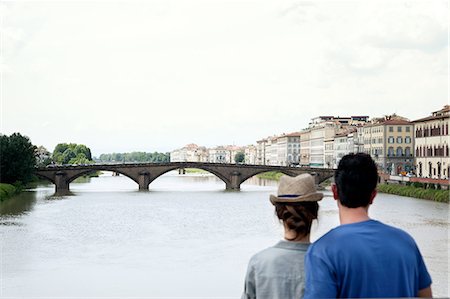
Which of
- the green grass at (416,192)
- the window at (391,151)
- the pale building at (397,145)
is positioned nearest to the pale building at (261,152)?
the pale building at (397,145)

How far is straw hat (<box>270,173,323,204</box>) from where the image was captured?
213 centimetres

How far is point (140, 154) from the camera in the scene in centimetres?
14738

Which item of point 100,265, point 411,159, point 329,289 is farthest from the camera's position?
point 411,159

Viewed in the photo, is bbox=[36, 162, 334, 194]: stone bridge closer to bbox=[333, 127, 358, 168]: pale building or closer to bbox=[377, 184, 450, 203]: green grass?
bbox=[377, 184, 450, 203]: green grass

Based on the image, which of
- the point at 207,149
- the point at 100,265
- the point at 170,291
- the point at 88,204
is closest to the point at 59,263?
the point at 100,265

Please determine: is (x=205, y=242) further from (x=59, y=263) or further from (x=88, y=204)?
(x=88, y=204)

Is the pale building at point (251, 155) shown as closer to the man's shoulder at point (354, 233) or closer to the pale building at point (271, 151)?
the pale building at point (271, 151)

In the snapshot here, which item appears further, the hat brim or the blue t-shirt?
the hat brim

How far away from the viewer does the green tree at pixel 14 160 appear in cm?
3281

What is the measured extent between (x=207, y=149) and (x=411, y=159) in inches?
3808

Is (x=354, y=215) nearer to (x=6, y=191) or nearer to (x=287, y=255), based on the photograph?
(x=287, y=255)

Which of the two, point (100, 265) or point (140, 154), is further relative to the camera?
point (140, 154)

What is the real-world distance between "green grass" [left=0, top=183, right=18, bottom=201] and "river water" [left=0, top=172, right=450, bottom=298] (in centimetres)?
59

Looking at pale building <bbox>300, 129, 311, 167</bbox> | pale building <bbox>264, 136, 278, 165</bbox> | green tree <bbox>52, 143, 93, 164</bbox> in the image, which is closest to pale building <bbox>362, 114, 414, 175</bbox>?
pale building <bbox>300, 129, 311, 167</bbox>
